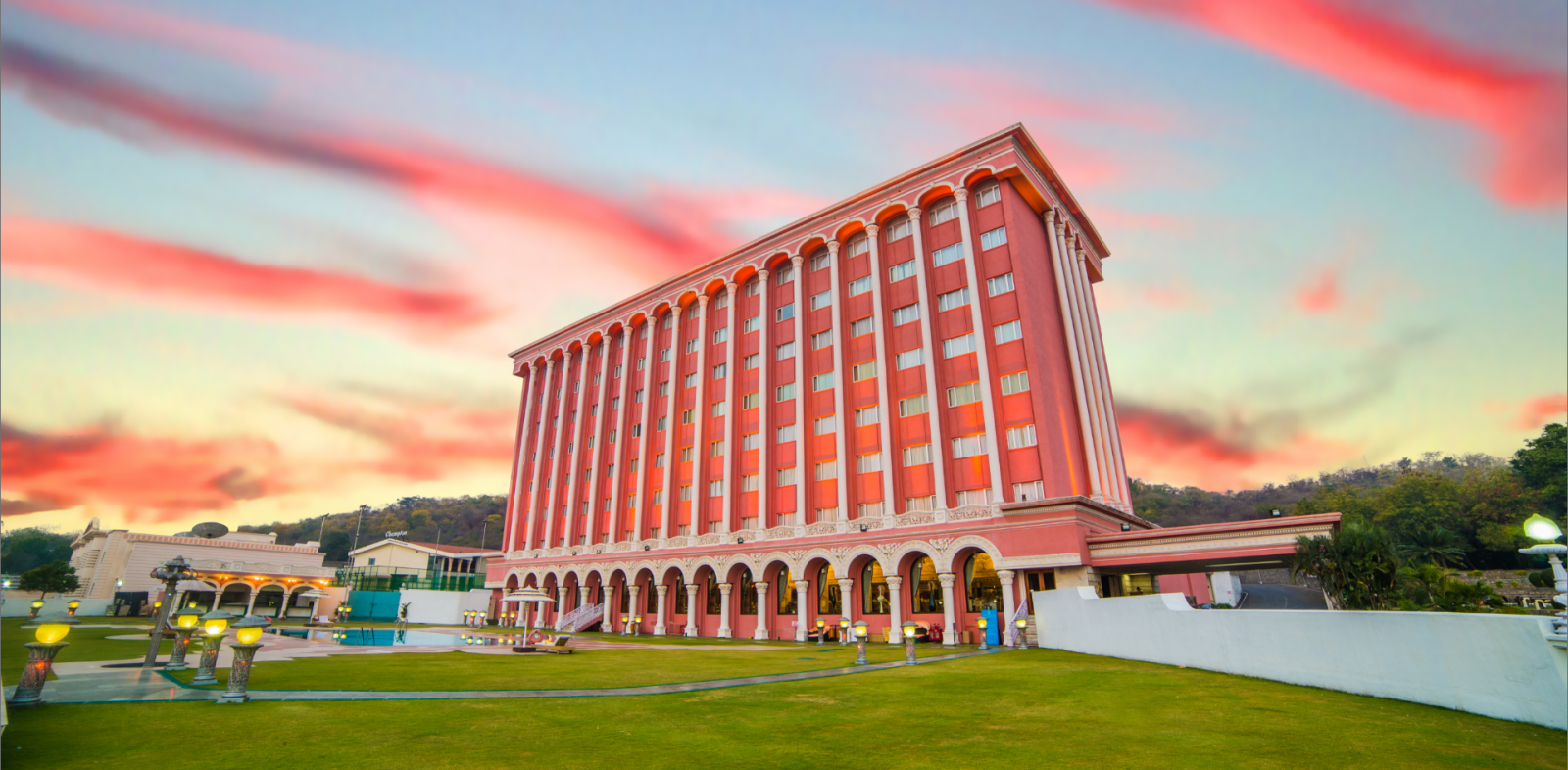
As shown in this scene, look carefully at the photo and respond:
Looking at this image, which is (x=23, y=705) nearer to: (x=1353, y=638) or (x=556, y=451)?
(x=1353, y=638)

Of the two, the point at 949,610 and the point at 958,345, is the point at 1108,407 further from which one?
the point at 949,610

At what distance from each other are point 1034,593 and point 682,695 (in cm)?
2045

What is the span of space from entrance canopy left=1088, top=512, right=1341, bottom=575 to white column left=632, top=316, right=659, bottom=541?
34459 mm

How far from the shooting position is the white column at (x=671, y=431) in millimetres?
53088

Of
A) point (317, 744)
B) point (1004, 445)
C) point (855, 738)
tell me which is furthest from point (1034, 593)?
point (317, 744)

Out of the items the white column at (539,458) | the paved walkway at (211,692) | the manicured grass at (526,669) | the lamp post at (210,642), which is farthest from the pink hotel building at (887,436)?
the lamp post at (210,642)

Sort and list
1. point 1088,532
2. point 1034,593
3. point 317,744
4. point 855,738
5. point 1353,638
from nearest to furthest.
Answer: point 317,744
point 855,738
point 1353,638
point 1034,593
point 1088,532

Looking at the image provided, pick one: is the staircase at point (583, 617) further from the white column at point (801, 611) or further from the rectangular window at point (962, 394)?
the rectangular window at point (962, 394)

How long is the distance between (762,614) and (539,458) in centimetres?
3543

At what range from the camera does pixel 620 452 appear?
197ft

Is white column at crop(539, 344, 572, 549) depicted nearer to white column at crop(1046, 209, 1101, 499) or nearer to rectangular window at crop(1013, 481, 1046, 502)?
rectangular window at crop(1013, 481, 1046, 502)

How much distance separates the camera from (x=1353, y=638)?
1465 centimetres

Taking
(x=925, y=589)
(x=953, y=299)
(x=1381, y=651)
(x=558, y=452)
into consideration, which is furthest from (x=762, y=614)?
(x=1381, y=651)

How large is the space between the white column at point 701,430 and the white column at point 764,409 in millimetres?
5391
